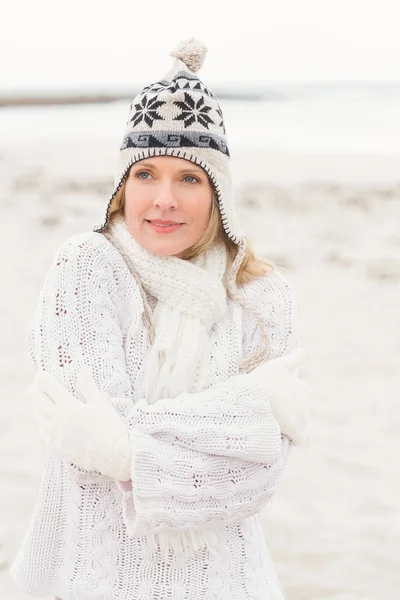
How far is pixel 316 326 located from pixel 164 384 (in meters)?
5.05

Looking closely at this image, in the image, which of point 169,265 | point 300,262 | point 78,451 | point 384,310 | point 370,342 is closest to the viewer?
point 78,451

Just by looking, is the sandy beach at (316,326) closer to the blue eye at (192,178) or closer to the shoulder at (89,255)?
the shoulder at (89,255)

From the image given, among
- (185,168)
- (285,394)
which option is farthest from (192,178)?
(285,394)

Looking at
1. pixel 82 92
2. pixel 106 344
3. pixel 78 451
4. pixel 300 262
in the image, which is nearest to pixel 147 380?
pixel 106 344

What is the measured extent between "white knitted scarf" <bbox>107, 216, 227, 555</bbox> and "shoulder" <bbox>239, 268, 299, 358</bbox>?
91mm

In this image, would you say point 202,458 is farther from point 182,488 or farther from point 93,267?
point 93,267

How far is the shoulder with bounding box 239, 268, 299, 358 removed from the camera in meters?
2.21

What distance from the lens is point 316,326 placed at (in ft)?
Answer: 23.0

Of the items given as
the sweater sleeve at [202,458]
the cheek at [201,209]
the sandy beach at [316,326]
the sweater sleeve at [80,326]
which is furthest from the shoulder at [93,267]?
the sandy beach at [316,326]

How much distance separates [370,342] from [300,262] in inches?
71.6

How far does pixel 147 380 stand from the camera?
6.75ft

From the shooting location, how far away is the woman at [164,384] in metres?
1.91

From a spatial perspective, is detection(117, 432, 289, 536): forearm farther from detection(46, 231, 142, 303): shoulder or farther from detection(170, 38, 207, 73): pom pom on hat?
detection(170, 38, 207, 73): pom pom on hat

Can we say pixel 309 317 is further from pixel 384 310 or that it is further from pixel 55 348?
pixel 55 348
